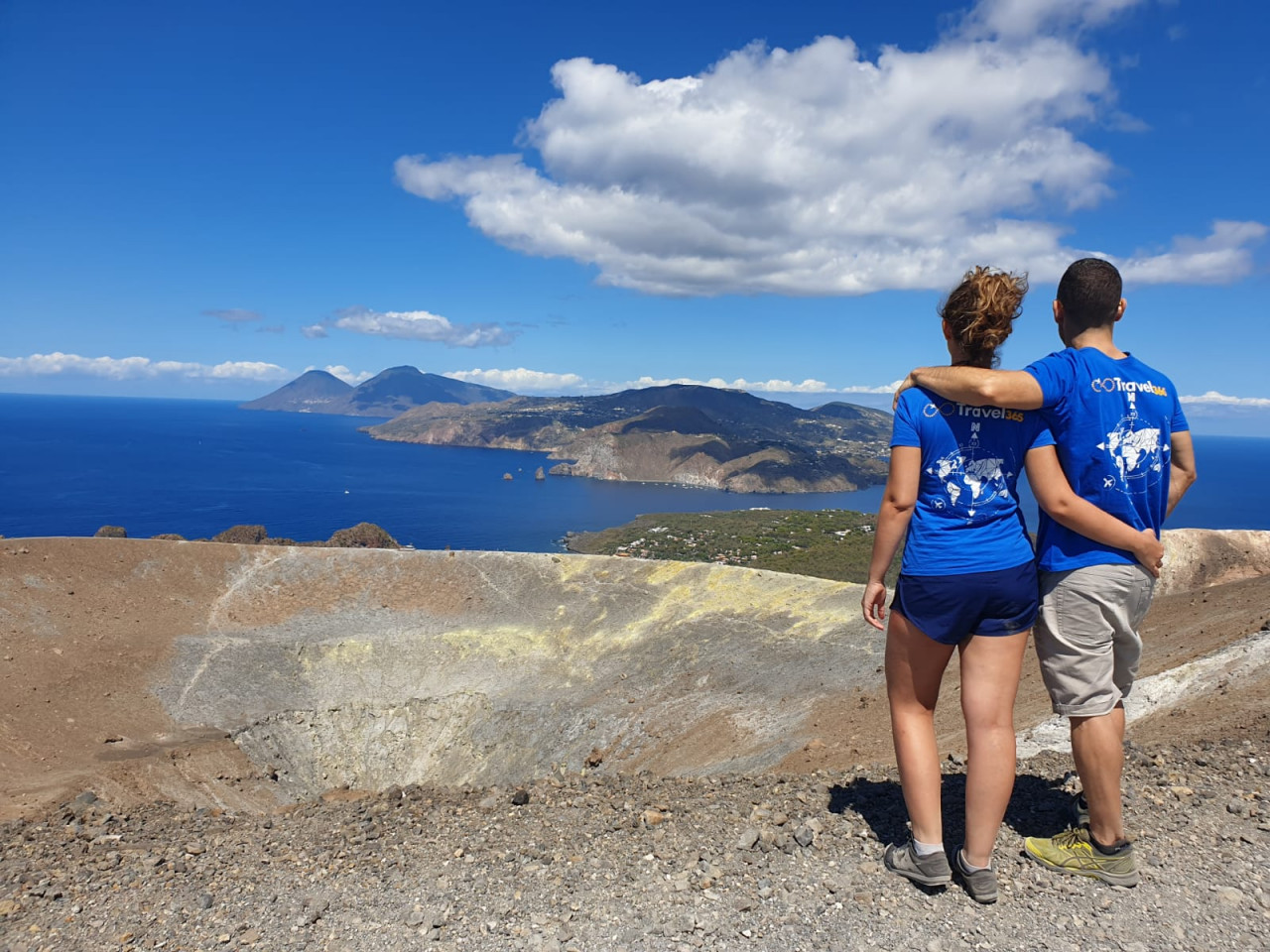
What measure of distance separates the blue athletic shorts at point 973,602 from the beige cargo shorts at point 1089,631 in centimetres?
16

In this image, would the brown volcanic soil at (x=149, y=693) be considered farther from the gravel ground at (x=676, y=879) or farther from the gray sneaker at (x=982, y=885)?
the gray sneaker at (x=982, y=885)

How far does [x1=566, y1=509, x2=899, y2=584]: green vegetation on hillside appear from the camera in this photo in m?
79.0

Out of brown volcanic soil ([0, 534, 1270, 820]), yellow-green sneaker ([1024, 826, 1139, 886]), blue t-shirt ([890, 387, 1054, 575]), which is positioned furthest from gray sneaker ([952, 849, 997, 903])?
brown volcanic soil ([0, 534, 1270, 820])

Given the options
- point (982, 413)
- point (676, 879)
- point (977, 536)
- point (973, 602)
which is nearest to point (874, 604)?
point (973, 602)

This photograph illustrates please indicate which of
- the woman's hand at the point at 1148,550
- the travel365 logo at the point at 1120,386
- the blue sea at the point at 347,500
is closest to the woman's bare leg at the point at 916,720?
the woman's hand at the point at 1148,550

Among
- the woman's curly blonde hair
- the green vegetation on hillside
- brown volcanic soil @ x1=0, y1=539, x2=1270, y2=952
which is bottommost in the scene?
the green vegetation on hillside

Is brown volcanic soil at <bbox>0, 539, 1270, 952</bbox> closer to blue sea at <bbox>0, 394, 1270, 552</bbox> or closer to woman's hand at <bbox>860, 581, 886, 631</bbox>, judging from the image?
woman's hand at <bbox>860, 581, 886, 631</bbox>

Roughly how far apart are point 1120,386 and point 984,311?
90cm

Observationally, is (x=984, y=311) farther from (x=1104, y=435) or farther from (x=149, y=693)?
(x=149, y=693)

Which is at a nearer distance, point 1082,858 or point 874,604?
point 1082,858

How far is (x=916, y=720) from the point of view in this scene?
13.9ft

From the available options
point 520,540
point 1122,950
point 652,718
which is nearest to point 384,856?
point 1122,950

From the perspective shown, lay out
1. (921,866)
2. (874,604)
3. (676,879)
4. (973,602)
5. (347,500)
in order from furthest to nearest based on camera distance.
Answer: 1. (347,500)
2. (676,879)
3. (874,604)
4. (921,866)
5. (973,602)

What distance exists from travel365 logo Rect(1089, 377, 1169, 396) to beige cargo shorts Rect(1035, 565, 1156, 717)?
38.5 inches
